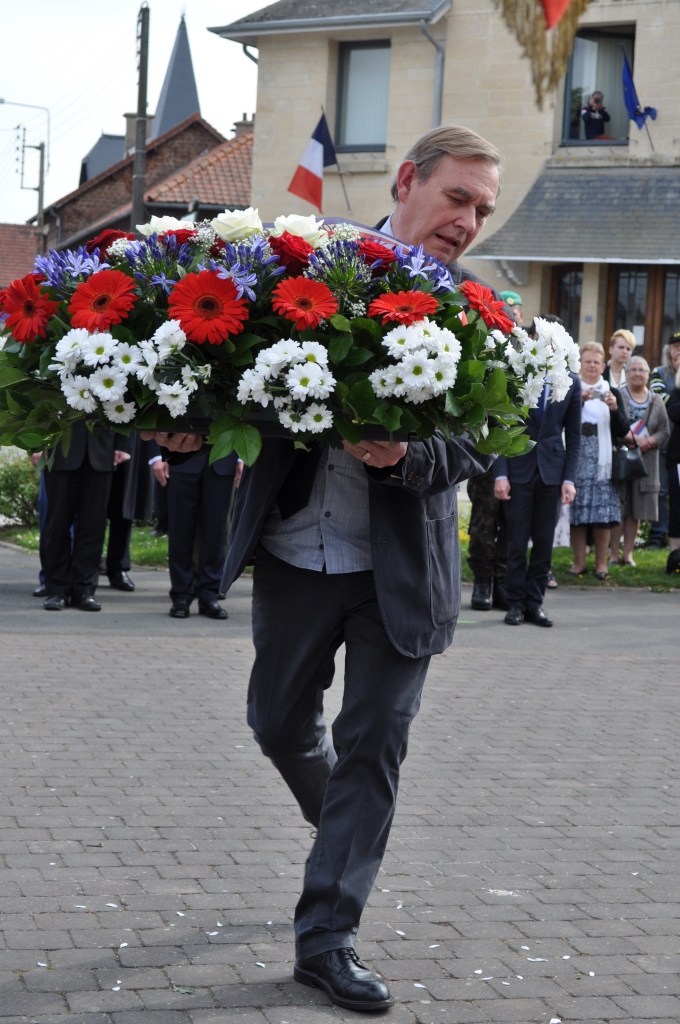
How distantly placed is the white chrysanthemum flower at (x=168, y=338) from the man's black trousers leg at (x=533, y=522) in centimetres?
788

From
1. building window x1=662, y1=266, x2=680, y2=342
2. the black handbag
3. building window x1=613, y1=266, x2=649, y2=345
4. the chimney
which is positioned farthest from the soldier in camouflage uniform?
the chimney

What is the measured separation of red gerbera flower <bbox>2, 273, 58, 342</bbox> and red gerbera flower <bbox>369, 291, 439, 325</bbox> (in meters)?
0.87

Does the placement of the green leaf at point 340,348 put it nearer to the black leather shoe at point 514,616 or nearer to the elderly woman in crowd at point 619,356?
the black leather shoe at point 514,616

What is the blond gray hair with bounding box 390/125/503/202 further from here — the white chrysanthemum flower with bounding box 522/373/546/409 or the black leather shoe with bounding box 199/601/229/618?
the black leather shoe with bounding box 199/601/229/618

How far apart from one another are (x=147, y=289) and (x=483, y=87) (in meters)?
24.0

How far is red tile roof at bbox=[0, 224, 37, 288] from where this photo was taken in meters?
87.3

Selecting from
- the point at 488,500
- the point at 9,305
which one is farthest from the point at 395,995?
the point at 488,500

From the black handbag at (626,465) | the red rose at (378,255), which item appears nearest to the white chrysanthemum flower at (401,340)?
the red rose at (378,255)

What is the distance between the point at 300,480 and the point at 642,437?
37.6ft

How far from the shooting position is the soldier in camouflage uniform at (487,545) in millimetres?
11531

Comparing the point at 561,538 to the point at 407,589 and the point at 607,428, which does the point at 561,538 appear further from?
the point at 407,589

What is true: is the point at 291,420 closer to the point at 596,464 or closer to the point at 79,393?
the point at 79,393

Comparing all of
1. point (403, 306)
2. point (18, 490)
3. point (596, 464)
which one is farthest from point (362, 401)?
point (18, 490)

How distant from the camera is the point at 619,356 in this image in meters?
14.9
